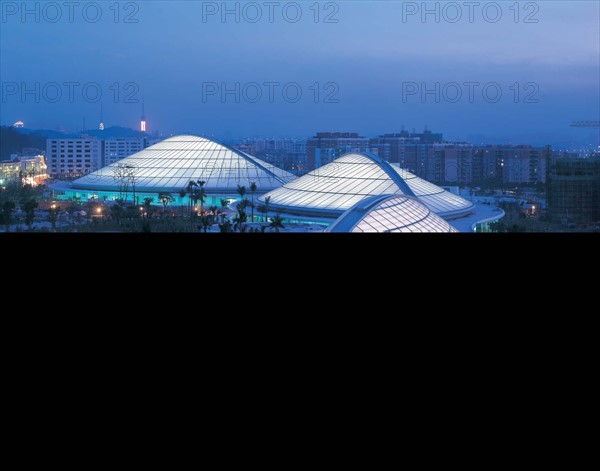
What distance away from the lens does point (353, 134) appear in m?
18.5

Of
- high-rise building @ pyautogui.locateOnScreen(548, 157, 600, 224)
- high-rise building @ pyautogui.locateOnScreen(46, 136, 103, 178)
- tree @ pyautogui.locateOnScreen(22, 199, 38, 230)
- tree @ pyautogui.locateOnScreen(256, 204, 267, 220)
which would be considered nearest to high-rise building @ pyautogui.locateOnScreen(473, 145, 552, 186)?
high-rise building @ pyautogui.locateOnScreen(548, 157, 600, 224)

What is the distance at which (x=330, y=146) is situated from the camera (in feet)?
59.1

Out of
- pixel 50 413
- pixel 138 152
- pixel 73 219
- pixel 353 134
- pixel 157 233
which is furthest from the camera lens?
pixel 138 152

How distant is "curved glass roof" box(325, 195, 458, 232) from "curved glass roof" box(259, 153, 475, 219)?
4.41 m

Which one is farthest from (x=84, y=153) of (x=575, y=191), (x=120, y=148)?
(x=575, y=191)

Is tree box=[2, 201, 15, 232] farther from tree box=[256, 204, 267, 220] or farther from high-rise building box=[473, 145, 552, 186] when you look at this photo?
tree box=[256, 204, 267, 220]

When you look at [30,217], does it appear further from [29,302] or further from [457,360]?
[457,360]

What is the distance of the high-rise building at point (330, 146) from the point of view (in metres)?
16.9

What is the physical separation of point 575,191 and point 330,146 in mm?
11594

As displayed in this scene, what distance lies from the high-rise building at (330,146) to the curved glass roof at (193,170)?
3336mm

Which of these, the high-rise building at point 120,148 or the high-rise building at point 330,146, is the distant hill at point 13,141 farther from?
the high-rise building at point 120,148

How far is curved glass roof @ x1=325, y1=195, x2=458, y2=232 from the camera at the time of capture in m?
9.82

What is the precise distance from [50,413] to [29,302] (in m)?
0.30

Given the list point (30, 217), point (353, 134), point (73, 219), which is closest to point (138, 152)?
point (353, 134)
